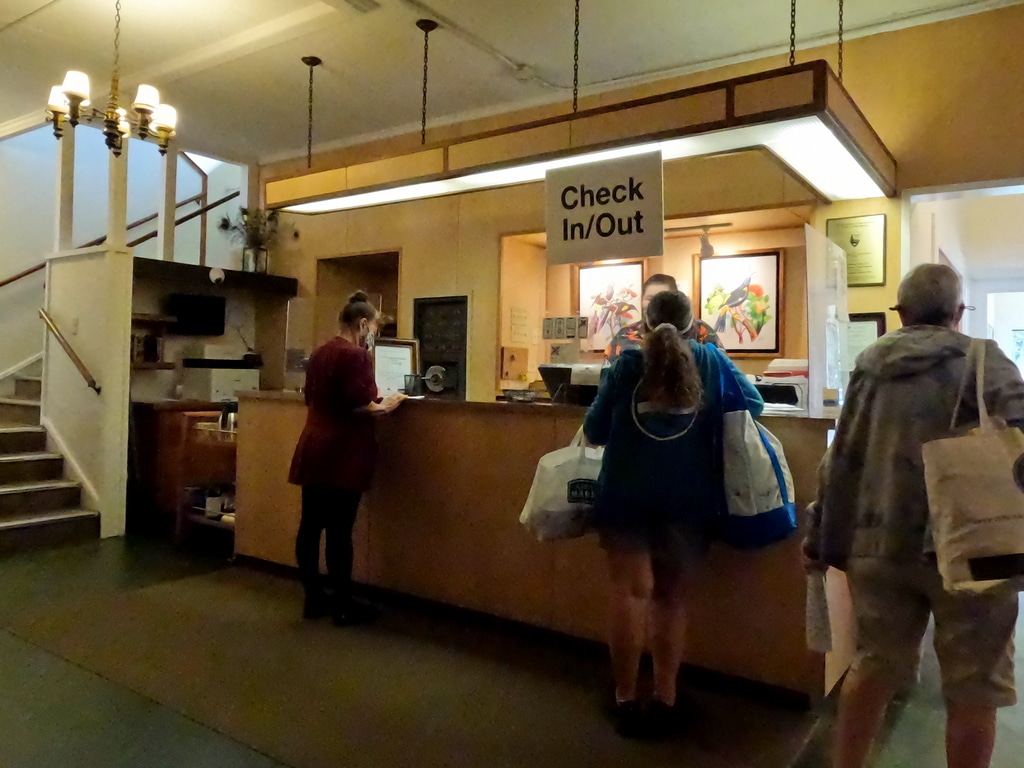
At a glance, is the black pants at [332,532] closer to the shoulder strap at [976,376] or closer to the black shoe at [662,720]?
the black shoe at [662,720]

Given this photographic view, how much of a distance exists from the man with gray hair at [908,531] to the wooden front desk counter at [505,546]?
69 centimetres

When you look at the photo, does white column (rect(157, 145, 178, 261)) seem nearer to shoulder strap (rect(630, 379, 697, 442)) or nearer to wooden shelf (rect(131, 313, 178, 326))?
wooden shelf (rect(131, 313, 178, 326))

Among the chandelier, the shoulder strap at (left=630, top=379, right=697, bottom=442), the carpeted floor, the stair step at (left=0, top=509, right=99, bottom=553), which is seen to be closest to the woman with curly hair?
the shoulder strap at (left=630, top=379, right=697, bottom=442)

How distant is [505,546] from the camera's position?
3.26 meters

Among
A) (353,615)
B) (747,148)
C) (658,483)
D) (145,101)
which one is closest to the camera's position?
(658,483)

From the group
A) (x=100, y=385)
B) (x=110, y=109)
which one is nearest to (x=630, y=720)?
(x=110, y=109)

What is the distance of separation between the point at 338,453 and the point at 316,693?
40.5 inches

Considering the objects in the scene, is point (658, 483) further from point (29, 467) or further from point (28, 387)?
point (28, 387)

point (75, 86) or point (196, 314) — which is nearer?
point (75, 86)

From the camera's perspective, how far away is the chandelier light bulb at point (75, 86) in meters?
3.71

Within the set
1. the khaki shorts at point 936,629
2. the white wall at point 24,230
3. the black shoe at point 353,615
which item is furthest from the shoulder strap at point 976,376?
the white wall at point 24,230

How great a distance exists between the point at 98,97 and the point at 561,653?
529 cm

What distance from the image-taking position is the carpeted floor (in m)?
2.27

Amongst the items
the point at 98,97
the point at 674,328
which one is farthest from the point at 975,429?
the point at 98,97
